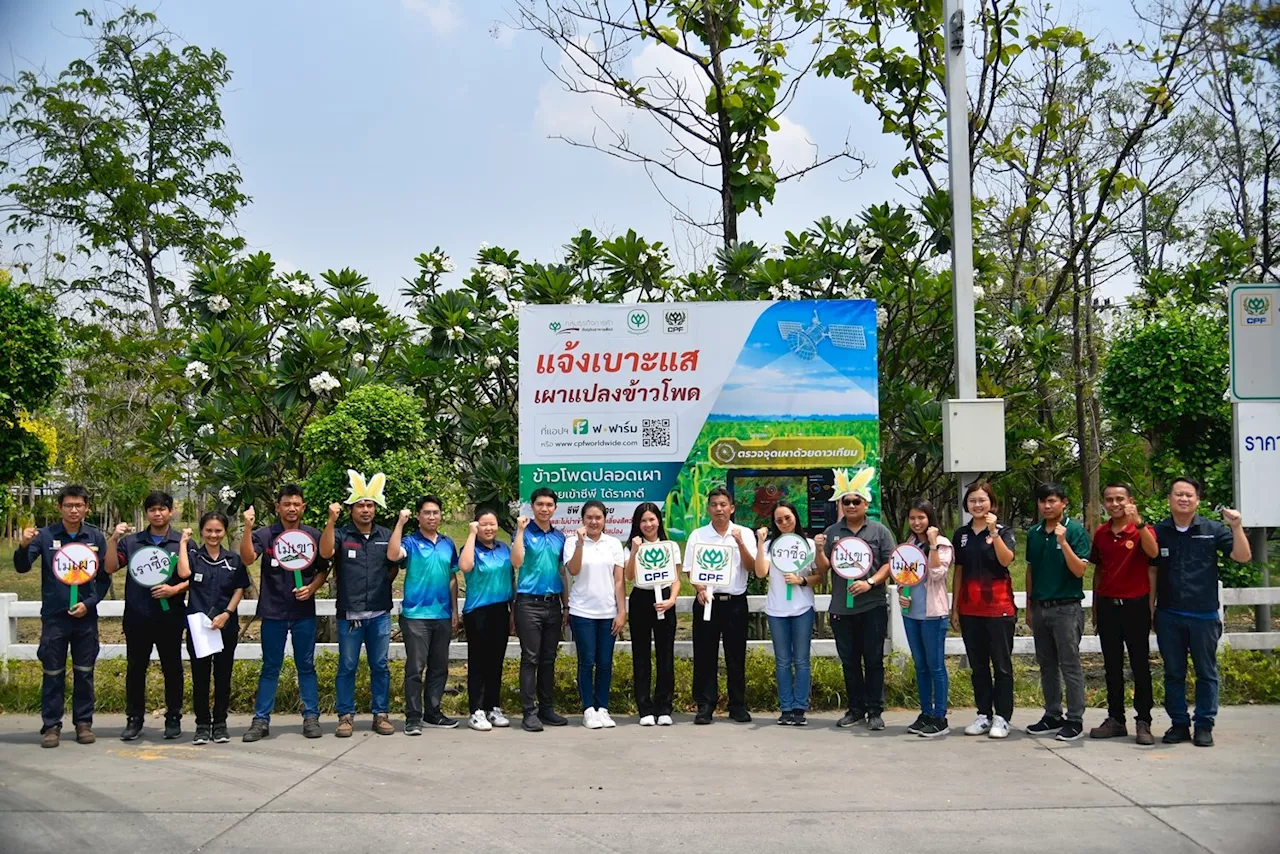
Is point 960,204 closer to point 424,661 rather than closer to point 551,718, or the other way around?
point 551,718

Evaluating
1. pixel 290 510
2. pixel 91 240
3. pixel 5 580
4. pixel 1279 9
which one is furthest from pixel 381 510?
pixel 5 580

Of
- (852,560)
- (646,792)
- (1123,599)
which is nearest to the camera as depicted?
(646,792)

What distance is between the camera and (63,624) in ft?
27.6

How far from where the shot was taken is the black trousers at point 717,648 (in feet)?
29.4

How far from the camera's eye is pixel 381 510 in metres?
9.62

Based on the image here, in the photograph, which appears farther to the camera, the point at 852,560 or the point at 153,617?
the point at 852,560

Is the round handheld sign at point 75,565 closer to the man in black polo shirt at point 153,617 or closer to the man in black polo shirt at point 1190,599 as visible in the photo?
the man in black polo shirt at point 153,617

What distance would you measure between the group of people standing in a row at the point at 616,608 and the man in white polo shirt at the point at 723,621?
0.02 meters

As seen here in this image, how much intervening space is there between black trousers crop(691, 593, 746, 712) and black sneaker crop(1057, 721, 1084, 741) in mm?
2289

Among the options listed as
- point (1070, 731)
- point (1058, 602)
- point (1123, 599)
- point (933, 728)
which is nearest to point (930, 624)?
point (933, 728)

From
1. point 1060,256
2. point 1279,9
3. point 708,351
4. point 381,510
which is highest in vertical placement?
point 1060,256

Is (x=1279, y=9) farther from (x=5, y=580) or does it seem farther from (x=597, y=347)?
(x=5, y=580)

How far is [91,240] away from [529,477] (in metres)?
11.8

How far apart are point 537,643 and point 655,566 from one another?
3.47 feet
